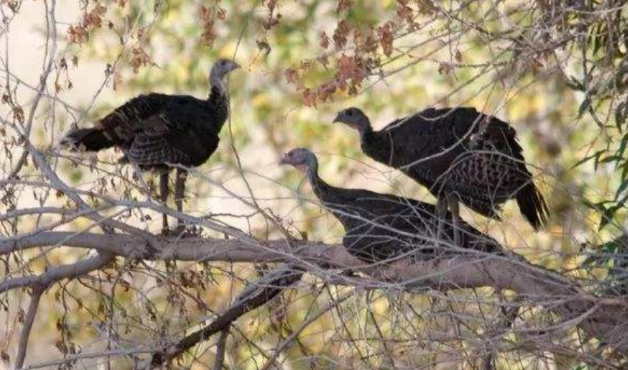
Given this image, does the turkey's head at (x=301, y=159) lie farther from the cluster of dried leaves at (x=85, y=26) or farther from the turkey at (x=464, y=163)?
the cluster of dried leaves at (x=85, y=26)

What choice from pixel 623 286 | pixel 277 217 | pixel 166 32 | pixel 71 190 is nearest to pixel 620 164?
pixel 623 286

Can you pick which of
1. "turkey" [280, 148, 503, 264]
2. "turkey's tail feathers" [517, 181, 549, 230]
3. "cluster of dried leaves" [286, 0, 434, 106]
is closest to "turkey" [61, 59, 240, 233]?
"turkey" [280, 148, 503, 264]

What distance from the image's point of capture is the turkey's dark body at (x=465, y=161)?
18.0 ft

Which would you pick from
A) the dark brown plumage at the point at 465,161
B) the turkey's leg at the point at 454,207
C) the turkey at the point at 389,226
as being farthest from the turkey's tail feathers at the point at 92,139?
the turkey's leg at the point at 454,207

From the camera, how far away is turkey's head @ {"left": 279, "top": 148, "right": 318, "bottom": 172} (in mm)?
5710

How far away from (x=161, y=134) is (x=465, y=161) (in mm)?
1279

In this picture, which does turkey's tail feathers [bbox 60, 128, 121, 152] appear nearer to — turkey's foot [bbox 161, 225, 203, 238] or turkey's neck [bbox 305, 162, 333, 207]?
turkey's foot [bbox 161, 225, 203, 238]

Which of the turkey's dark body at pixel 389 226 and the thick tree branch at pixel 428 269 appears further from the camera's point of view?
the turkey's dark body at pixel 389 226

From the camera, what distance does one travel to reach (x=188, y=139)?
6.20 m

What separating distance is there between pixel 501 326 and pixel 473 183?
3.52 ft

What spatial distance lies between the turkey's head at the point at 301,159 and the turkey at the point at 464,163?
0.29m

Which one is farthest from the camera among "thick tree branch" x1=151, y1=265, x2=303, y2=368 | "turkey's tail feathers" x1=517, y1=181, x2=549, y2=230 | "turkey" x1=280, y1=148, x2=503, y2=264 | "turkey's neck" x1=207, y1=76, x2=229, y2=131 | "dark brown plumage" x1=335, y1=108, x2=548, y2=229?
"turkey's neck" x1=207, y1=76, x2=229, y2=131

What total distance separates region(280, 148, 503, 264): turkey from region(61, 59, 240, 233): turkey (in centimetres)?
68

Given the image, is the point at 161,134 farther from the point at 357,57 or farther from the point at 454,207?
the point at 357,57
